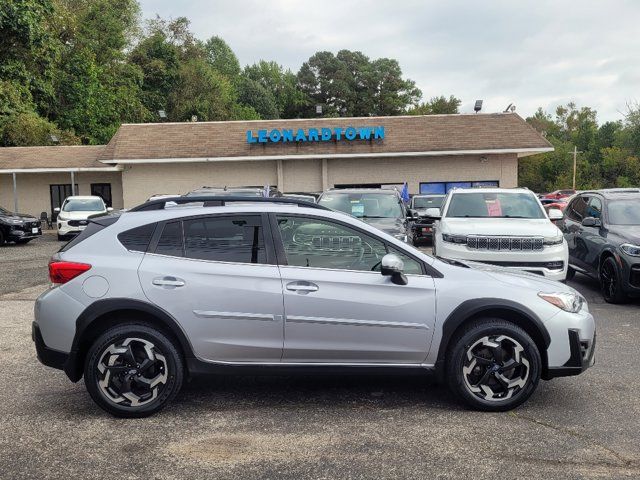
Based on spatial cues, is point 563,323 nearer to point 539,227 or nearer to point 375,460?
point 375,460

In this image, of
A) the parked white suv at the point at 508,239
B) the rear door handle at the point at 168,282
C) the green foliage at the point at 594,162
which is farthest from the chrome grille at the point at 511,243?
the green foliage at the point at 594,162

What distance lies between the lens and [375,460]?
12.9 ft

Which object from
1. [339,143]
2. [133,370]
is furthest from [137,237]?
[339,143]

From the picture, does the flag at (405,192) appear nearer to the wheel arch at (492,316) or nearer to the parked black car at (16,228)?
the parked black car at (16,228)

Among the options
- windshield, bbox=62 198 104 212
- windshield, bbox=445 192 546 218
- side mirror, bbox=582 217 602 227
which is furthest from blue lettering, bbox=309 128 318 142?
side mirror, bbox=582 217 602 227

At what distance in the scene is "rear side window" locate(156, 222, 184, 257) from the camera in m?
4.80

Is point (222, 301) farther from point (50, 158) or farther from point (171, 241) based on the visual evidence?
point (50, 158)

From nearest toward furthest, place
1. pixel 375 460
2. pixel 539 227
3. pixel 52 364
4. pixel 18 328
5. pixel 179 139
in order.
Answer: pixel 375 460, pixel 52 364, pixel 18 328, pixel 539 227, pixel 179 139

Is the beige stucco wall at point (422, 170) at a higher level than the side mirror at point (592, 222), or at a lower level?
higher

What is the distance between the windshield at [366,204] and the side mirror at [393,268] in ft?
22.8

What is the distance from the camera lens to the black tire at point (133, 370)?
15.1 ft

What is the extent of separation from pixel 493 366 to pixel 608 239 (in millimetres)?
5684

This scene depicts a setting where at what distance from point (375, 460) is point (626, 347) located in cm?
415

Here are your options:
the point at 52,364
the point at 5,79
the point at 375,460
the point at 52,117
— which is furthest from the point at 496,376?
the point at 52,117
